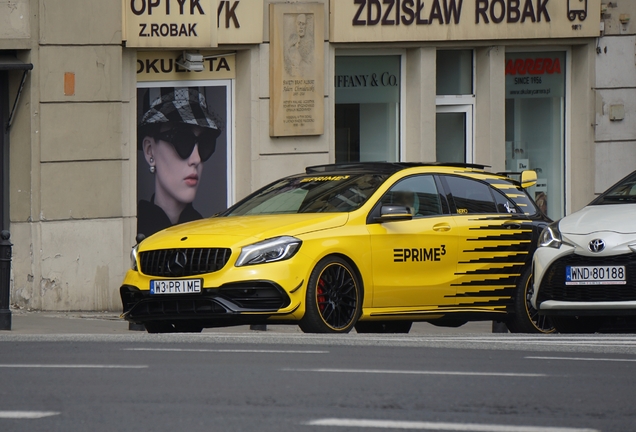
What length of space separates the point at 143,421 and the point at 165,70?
12745 mm

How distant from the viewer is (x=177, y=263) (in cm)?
1073

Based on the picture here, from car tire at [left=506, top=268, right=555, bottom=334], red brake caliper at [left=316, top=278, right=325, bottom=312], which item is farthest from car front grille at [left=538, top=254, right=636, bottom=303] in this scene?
red brake caliper at [left=316, top=278, right=325, bottom=312]

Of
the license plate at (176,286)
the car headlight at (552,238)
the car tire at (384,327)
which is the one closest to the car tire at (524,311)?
the car headlight at (552,238)

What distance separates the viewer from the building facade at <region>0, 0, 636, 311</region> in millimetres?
16922

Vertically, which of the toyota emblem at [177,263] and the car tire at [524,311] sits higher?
the toyota emblem at [177,263]

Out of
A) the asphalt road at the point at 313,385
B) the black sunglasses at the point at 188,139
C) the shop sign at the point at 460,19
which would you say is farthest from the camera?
the shop sign at the point at 460,19

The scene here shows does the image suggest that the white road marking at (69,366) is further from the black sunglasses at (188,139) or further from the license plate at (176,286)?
the black sunglasses at (188,139)

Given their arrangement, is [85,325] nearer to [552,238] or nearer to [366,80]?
[552,238]

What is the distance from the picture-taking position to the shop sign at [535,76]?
2047cm

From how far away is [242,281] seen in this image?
1042cm

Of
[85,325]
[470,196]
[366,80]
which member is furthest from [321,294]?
[366,80]

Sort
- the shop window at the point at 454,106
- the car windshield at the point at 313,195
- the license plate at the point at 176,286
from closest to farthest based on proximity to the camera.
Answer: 1. the license plate at the point at 176,286
2. the car windshield at the point at 313,195
3. the shop window at the point at 454,106

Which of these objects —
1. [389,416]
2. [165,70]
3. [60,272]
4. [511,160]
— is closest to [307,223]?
[389,416]

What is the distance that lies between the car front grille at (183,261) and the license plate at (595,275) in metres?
2.89
